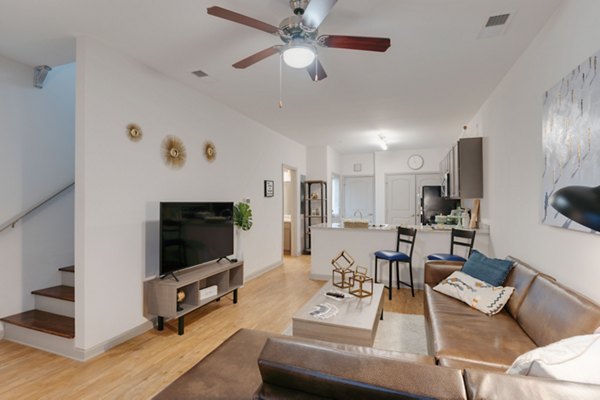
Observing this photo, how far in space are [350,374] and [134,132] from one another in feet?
9.59

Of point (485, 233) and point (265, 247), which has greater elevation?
point (485, 233)

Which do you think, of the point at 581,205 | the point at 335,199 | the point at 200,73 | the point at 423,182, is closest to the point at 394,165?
the point at 423,182

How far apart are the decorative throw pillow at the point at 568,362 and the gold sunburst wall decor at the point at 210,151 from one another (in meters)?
3.63

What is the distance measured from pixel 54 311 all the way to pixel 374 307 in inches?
119

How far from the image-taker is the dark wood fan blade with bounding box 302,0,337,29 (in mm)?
1670

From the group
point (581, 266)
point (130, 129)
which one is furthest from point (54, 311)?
point (581, 266)

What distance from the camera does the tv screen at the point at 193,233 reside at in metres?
2.95

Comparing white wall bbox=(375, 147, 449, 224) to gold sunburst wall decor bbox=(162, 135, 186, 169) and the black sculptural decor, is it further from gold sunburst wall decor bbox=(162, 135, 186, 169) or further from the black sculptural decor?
the black sculptural decor

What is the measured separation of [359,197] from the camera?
8438mm

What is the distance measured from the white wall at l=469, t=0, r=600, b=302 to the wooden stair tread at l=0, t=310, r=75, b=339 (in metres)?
3.76

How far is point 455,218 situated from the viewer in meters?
5.11

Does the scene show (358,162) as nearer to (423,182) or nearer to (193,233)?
(423,182)

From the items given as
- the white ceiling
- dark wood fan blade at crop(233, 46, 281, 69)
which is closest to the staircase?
the white ceiling

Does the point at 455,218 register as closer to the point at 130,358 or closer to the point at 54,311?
the point at 130,358
